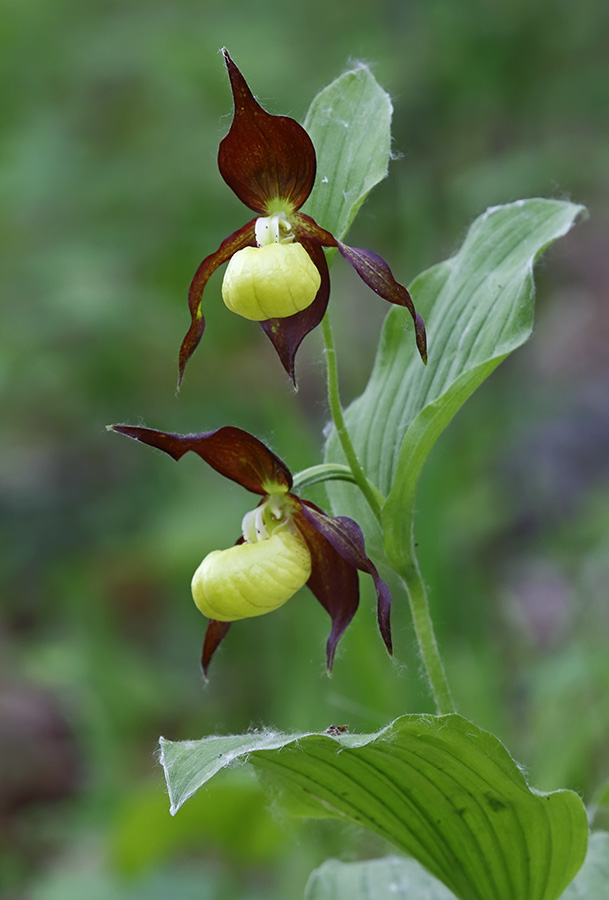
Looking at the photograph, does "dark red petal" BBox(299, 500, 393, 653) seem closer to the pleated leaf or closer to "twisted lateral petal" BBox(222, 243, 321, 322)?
"twisted lateral petal" BBox(222, 243, 321, 322)

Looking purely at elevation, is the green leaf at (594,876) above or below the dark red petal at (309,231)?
below

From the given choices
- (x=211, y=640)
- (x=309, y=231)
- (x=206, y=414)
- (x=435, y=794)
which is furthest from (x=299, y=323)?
(x=206, y=414)

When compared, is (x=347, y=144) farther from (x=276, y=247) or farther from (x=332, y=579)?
(x=332, y=579)

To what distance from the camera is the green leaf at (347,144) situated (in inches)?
36.2

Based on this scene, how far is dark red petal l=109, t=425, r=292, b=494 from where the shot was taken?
0.88m

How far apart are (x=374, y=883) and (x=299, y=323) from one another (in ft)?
2.53

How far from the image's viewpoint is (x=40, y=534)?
10.3ft

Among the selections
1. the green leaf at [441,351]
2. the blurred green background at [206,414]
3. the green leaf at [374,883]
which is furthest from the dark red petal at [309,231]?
the blurred green background at [206,414]

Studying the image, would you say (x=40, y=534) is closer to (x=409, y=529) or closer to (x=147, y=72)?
(x=147, y=72)

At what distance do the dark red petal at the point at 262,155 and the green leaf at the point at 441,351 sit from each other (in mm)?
244

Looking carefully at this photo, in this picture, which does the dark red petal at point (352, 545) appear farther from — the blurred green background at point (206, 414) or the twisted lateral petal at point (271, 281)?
the blurred green background at point (206, 414)

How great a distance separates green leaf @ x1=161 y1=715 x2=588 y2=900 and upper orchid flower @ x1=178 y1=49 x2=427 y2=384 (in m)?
0.39

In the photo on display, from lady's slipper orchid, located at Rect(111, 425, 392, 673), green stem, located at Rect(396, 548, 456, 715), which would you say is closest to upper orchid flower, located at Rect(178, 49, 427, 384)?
lady's slipper orchid, located at Rect(111, 425, 392, 673)

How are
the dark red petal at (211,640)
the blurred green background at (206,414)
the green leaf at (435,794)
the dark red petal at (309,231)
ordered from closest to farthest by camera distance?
the green leaf at (435,794)
the dark red petal at (309,231)
the dark red petal at (211,640)
the blurred green background at (206,414)
